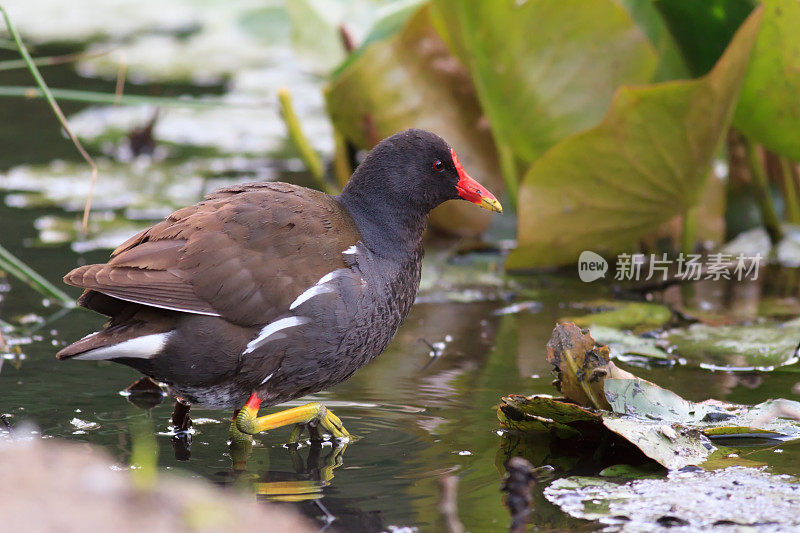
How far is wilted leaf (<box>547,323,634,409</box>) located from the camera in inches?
128

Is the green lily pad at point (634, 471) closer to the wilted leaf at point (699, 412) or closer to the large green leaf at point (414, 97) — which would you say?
the wilted leaf at point (699, 412)

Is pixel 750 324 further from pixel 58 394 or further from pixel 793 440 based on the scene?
pixel 58 394

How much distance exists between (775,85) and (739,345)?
1271mm

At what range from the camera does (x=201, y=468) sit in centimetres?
306

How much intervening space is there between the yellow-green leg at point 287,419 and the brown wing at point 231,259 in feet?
0.90

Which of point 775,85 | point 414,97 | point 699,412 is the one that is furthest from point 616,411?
point 414,97

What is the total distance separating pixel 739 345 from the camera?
413 cm

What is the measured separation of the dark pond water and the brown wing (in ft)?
1.48

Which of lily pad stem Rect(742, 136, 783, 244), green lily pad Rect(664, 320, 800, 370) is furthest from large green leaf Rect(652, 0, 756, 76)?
green lily pad Rect(664, 320, 800, 370)

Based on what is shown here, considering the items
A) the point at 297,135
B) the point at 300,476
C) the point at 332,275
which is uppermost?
the point at 297,135

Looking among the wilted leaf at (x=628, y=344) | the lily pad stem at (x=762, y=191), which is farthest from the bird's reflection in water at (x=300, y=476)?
the lily pad stem at (x=762, y=191)

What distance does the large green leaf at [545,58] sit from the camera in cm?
494

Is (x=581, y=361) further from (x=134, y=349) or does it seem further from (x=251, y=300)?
(x=134, y=349)

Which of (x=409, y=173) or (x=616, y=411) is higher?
(x=409, y=173)
